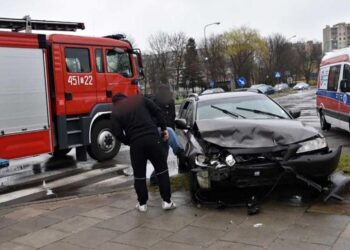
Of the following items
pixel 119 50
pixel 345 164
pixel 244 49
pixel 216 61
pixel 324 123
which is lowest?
pixel 324 123

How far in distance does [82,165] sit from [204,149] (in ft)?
18.1

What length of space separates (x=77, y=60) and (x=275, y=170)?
21.4ft

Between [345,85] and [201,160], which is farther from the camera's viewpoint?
[345,85]

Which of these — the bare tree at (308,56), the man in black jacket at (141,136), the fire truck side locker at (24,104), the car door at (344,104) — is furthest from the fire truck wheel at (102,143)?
the bare tree at (308,56)

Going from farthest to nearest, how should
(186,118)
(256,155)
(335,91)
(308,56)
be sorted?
(308,56)
(335,91)
(186,118)
(256,155)

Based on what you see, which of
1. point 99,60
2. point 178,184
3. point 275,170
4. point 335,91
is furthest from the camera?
point 335,91

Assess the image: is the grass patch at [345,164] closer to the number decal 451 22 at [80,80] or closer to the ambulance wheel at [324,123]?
the number decal 451 22 at [80,80]

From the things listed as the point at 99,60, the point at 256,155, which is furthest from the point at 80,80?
the point at 256,155

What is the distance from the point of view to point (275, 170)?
6.07 m

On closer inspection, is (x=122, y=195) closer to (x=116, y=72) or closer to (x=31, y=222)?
(x=31, y=222)

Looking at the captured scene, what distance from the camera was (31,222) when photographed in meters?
6.39

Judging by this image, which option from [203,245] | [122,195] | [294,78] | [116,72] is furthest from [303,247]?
[294,78]

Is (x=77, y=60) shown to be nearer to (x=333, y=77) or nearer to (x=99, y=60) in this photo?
(x=99, y=60)

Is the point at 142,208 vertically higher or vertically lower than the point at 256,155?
lower
